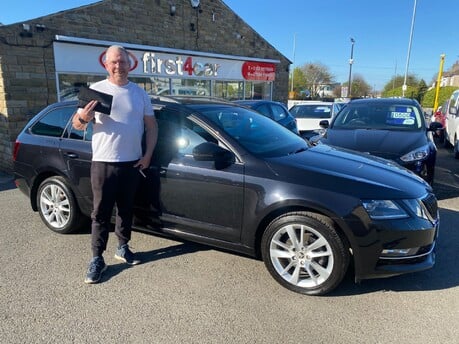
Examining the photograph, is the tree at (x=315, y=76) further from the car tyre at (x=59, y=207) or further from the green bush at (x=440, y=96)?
the car tyre at (x=59, y=207)

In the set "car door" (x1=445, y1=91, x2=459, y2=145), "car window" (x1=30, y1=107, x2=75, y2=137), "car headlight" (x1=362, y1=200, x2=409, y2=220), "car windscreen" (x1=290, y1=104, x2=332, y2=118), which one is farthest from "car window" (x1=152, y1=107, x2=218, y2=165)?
"car windscreen" (x1=290, y1=104, x2=332, y2=118)

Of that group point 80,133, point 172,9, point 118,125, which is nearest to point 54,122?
point 80,133

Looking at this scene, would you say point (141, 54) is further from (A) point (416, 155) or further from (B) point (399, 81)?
(B) point (399, 81)

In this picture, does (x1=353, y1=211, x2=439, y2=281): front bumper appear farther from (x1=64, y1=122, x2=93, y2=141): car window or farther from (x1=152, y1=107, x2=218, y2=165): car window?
(x1=64, y1=122, x2=93, y2=141): car window

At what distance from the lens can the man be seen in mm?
3137

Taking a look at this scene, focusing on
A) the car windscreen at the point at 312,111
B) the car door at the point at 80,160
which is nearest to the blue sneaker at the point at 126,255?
the car door at the point at 80,160

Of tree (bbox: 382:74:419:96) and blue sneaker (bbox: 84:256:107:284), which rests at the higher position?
tree (bbox: 382:74:419:96)

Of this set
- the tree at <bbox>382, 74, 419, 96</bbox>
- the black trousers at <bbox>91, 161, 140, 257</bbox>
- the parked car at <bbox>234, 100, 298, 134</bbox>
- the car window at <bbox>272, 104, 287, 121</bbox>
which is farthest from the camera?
the tree at <bbox>382, 74, 419, 96</bbox>

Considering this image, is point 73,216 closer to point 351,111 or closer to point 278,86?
point 351,111

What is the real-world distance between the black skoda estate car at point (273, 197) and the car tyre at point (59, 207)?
0.11ft

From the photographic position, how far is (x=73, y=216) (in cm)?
419

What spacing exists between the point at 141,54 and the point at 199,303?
32.1 ft

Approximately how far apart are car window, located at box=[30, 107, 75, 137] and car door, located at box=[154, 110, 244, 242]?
1.28 m

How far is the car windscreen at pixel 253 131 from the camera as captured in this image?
343 cm
